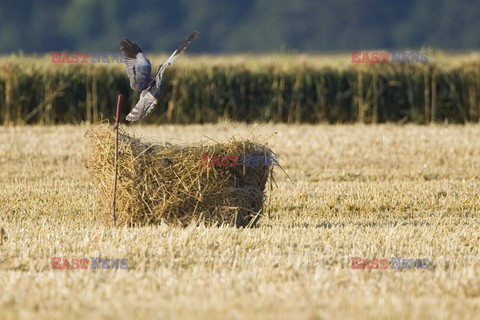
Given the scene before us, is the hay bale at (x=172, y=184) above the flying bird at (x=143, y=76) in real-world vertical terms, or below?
below

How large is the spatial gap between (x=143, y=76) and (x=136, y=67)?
0.15 m

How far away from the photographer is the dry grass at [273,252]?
633 cm

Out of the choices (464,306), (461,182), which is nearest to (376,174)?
(461,182)

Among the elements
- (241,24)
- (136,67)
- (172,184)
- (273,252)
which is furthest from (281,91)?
(241,24)

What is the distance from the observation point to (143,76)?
10078mm

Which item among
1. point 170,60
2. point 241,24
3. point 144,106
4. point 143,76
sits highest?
point 241,24

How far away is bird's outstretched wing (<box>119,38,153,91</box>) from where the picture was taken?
395 inches

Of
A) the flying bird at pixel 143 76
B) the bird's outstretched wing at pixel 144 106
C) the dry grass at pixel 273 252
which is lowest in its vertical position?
the dry grass at pixel 273 252

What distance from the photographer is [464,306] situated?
21.0 feet

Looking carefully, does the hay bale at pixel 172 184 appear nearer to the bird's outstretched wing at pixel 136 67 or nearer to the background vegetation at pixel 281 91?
the bird's outstretched wing at pixel 136 67

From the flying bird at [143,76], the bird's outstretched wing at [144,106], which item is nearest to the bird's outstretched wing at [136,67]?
the flying bird at [143,76]

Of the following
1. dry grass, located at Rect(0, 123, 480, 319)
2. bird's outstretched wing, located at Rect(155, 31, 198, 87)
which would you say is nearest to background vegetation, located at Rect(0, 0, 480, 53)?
dry grass, located at Rect(0, 123, 480, 319)

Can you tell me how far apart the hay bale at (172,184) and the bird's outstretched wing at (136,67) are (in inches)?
24.0

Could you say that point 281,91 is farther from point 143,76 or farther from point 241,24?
point 241,24
